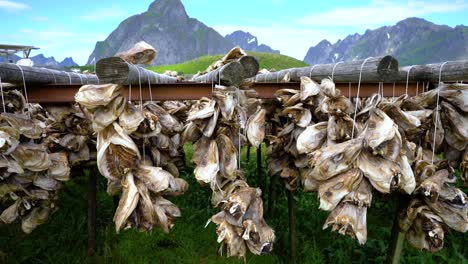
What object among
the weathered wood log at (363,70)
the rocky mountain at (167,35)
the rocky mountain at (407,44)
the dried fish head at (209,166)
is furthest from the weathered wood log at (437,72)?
the rocky mountain at (167,35)

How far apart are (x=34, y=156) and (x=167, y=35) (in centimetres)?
14138

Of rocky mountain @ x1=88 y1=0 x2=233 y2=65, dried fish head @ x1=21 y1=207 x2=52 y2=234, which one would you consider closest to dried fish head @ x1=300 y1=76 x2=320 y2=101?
dried fish head @ x1=21 y1=207 x2=52 y2=234

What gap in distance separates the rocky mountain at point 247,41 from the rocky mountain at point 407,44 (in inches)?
894

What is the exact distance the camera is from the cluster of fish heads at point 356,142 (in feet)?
6.28

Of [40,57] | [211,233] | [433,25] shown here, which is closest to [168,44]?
[40,57]

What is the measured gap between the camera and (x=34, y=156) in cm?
262

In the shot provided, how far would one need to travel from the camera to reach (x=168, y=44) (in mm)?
132750

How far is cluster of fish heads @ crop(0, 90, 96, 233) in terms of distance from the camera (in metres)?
2.50

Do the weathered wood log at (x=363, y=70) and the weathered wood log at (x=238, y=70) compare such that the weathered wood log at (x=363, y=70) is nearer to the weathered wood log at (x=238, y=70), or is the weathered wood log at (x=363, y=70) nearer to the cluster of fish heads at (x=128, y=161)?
the weathered wood log at (x=238, y=70)

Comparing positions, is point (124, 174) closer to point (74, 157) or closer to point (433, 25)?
point (74, 157)

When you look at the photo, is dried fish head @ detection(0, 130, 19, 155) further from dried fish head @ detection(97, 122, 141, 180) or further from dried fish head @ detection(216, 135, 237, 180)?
dried fish head @ detection(216, 135, 237, 180)

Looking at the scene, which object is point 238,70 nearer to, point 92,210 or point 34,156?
point 34,156

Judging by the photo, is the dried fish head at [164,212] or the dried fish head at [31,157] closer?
the dried fish head at [164,212]

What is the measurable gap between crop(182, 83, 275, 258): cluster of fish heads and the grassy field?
2.61 meters
